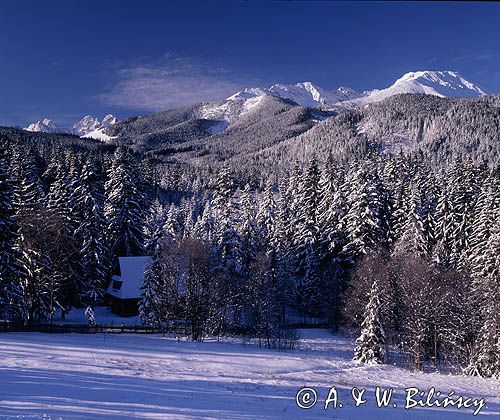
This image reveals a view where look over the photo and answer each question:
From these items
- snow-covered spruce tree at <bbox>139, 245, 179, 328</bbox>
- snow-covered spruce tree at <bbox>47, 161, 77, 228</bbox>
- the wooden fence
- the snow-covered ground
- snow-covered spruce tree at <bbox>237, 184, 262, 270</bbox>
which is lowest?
the snow-covered ground

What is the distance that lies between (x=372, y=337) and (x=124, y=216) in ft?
90.8

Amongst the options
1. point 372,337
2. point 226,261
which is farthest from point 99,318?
point 372,337

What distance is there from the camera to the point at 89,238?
40781 millimetres

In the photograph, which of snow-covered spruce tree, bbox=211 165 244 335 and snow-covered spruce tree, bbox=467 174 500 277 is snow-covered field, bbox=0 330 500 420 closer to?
snow-covered spruce tree, bbox=211 165 244 335

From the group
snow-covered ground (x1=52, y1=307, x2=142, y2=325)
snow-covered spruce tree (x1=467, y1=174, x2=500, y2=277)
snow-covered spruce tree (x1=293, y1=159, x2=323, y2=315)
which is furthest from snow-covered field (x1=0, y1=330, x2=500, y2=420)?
snow-covered spruce tree (x1=293, y1=159, x2=323, y2=315)

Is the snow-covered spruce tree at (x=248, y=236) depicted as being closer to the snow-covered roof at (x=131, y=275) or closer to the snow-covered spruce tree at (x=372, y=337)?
the snow-covered roof at (x=131, y=275)

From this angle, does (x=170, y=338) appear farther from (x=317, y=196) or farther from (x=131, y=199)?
(x=317, y=196)

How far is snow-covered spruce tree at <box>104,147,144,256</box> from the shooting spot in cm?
4488

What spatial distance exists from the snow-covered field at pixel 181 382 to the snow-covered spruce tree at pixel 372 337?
7.80 feet

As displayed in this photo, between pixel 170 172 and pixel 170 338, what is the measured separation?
538ft

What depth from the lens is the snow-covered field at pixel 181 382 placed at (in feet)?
47.6

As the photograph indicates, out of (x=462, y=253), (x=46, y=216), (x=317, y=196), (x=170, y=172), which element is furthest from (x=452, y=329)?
(x=170, y=172)

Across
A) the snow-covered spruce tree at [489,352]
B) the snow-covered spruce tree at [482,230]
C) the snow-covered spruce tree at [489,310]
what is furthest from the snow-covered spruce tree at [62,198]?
the snow-covered spruce tree at [482,230]

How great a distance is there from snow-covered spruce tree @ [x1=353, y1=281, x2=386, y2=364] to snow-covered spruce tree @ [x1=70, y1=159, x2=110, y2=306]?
81.1ft
